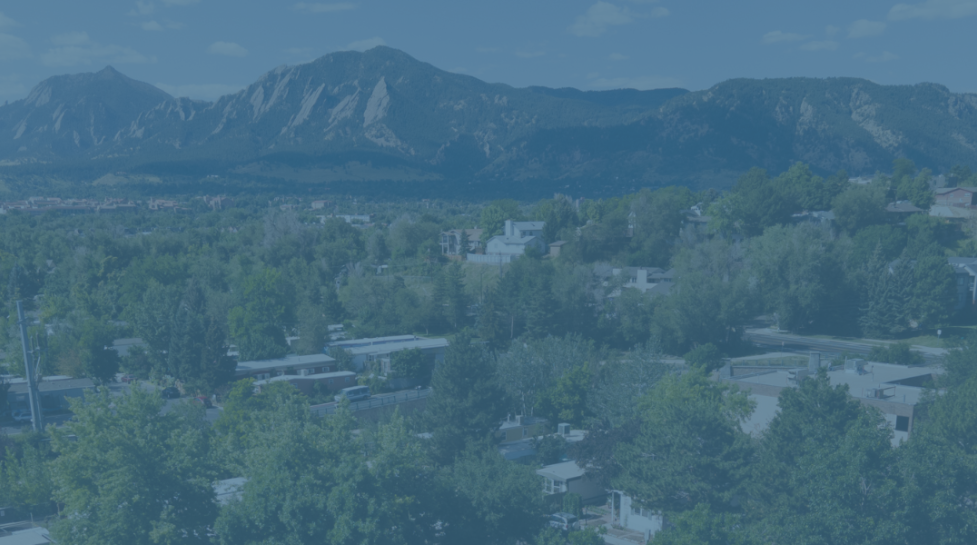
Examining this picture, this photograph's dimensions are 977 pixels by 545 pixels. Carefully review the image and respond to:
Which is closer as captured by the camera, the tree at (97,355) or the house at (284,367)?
the tree at (97,355)

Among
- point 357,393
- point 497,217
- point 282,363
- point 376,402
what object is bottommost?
point 357,393

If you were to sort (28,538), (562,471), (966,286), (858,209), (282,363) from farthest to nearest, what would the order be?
1. (858,209)
2. (966,286)
3. (282,363)
4. (562,471)
5. (28,538)

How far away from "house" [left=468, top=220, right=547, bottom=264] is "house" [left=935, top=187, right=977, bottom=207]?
27.6 metres

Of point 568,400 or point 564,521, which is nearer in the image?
point 564,521

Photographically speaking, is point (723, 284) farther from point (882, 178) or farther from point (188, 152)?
point (188, 152)

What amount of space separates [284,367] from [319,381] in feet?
8.53

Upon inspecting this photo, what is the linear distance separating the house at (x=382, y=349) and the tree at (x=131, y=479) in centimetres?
2077

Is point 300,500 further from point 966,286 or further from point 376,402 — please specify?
point 966,286

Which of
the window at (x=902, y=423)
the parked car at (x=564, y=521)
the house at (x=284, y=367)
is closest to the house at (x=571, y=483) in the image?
the parked car at (x=564, y=521)

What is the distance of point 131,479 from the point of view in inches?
573

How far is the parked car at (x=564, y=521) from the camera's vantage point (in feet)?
60.3

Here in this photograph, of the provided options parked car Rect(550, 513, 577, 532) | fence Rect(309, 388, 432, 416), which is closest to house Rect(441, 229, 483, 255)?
fence Rect(309, 388, 432, 416)

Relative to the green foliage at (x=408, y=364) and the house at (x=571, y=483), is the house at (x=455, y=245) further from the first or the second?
the house at (x=571, y=483)

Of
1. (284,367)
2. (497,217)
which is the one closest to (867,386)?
(284,367)
